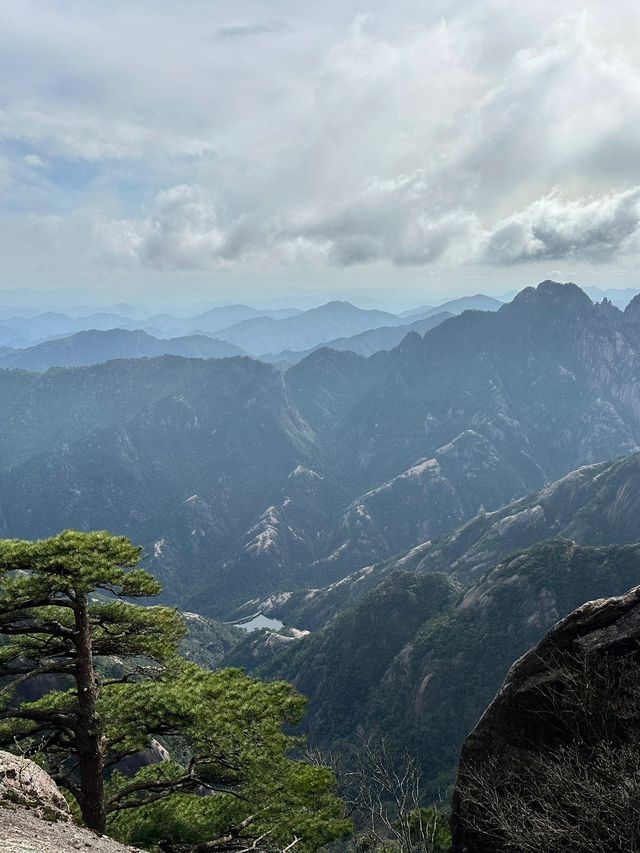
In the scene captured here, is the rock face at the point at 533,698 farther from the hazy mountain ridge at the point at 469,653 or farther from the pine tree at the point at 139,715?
the hazy mountain ridge at the point at 469,653

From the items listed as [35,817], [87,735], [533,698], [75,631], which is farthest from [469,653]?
[35,817]

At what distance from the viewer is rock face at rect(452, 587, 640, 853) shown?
27000 mm

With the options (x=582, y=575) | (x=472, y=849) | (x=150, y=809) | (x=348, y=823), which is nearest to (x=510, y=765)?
(x=472, y=849)

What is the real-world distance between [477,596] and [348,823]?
190 meters

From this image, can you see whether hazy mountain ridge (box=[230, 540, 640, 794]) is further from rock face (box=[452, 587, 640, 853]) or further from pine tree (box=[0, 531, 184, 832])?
pine tree (box=[0, 531, 184, 832])

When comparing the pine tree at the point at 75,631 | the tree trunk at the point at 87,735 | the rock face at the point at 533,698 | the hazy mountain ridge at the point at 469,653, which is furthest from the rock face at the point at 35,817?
the hazy mountain ridge at the point at 469,653

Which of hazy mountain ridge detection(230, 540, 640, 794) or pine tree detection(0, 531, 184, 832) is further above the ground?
pine tree detection(0, 531, 184, 832)

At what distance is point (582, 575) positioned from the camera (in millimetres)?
185375

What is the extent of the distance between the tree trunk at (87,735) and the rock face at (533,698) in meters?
17.5

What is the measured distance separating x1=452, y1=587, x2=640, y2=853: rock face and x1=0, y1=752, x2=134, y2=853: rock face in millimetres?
18722

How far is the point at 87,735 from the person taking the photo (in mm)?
18344

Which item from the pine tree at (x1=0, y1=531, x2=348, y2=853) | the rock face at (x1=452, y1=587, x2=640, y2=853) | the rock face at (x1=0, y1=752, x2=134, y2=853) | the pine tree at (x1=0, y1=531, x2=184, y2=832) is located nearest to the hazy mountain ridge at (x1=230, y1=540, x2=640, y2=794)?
the rock face at (x1=452, y1=587, x2=640, y2=853)

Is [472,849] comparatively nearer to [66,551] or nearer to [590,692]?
[590,692]

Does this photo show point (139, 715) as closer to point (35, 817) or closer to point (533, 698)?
point (35, 817)
